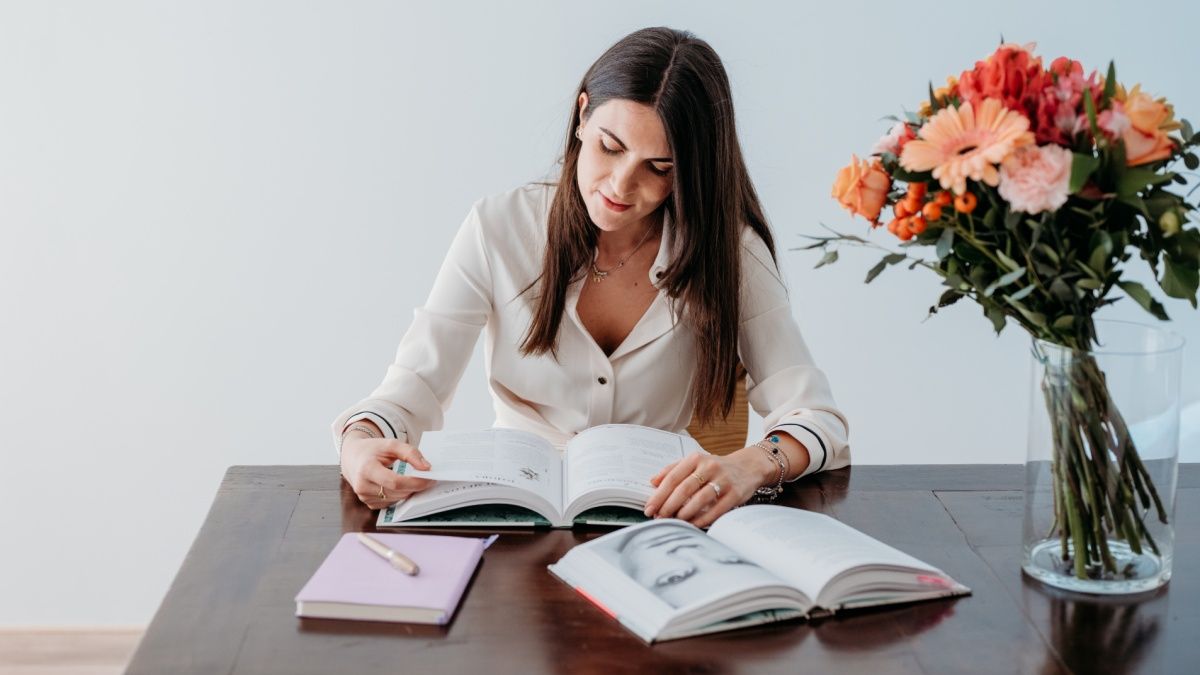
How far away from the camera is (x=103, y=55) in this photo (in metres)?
2.99

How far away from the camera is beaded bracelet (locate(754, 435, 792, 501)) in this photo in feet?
5.81

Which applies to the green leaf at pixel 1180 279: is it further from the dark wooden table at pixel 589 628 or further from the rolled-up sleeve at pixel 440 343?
A: the rolled-up sleeve at pixel 440 343

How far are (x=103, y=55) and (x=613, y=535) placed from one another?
205 cm

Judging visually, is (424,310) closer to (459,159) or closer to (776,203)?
(459,159)

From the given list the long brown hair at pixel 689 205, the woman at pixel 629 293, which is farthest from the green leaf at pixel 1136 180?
the long brown hair at pixel 689 205

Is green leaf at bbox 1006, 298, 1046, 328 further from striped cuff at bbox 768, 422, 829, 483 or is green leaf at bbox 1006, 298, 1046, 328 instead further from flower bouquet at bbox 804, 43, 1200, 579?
striped cuff at bbox 768, 422, 829, 483

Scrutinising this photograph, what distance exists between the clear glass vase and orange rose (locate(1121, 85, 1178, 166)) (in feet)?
0.66

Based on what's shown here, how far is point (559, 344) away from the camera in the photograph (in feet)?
7.16

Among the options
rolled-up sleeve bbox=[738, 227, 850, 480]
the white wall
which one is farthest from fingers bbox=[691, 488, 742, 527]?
the white wall

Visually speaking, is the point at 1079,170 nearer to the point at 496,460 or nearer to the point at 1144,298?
the point at 1144,298

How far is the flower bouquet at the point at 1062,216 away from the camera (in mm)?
1269

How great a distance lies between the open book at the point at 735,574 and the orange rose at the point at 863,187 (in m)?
0.37

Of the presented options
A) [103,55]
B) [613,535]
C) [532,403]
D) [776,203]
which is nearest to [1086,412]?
[613,535]

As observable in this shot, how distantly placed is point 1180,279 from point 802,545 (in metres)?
0.48
